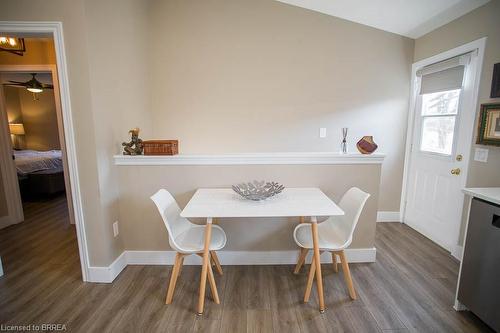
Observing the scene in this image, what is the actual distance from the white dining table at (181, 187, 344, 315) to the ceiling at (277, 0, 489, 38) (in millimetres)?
2081

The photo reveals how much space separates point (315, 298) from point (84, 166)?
2103mm

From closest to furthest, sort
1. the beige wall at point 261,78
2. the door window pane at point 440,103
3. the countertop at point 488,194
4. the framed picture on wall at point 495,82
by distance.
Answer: the countertop at point 488,194 → the framed picture on wall at point 495,82 → the door window pane at point 440,103 → the beige wall at point 261,78

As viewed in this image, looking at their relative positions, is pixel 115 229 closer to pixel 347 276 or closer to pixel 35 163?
pixel 347 276

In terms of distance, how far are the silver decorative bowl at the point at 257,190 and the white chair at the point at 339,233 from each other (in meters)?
0.39

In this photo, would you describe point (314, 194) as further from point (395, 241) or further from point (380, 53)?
point (380, 53)

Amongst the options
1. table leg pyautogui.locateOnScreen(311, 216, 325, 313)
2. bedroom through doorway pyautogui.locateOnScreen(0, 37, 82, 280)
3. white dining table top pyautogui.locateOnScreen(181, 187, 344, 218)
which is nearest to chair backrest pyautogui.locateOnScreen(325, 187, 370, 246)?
white dining table top pyautogui.locateOnScreen(181, 187, 344, 218)

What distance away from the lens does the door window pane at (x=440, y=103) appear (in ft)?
8.29

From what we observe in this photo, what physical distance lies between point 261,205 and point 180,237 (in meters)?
0.71

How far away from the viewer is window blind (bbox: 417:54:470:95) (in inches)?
93.9

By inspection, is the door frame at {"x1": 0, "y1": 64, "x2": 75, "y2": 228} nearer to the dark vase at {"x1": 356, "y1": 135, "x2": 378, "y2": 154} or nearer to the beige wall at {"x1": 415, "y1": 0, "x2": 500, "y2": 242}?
the dark vase at {"x1": 356, "y1": 135, "x2": 378, "y2": 154}

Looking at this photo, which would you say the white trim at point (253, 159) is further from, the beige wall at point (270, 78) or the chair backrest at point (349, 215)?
the beige wall at point (270, 78)

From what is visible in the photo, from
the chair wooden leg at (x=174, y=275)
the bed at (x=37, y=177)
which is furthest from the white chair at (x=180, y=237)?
the bed at (x=37, y=177)

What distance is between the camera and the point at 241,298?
6.24ft

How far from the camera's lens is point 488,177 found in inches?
84.0
